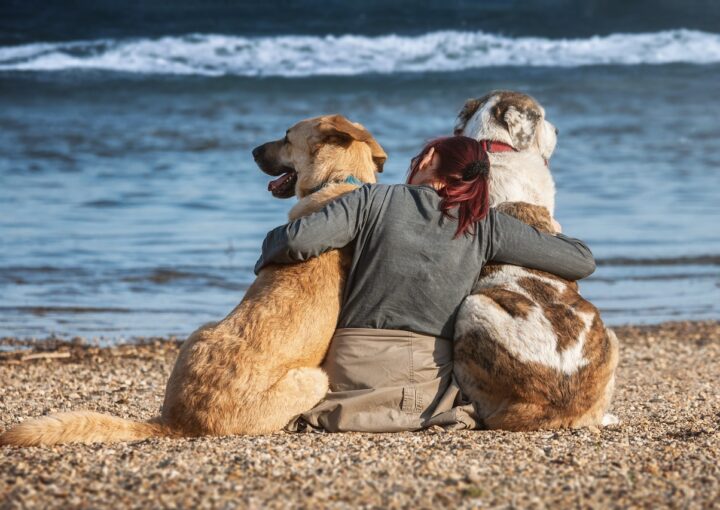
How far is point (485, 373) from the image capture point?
18.1ft

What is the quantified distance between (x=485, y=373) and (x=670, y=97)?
1122 inches

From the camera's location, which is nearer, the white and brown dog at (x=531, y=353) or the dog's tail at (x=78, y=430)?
the dog's tail at (x=78, y=430)

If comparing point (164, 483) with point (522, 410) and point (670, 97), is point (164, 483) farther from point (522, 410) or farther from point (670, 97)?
point (670, 97)

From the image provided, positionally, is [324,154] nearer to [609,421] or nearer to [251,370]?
[251,370]

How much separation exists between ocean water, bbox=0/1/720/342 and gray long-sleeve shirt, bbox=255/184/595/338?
468cm

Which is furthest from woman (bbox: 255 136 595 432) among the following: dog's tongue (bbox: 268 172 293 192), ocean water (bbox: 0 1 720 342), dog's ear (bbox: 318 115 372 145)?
ocean water (bbox: 0 1 720 342)

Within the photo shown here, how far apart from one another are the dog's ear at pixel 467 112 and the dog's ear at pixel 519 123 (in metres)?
0.33

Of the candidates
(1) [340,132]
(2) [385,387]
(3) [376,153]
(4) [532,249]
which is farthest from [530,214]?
(2) [385,387]

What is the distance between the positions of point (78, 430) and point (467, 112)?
370 cm

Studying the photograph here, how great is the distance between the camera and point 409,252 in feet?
17.9

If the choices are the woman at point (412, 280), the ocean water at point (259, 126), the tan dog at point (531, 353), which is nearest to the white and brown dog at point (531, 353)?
the tan dog at point (531, 353)

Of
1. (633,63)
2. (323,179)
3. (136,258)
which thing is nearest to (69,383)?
(323,179)

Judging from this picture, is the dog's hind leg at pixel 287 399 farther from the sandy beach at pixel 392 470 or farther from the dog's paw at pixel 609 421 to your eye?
the dog's paw at pixel 609 421

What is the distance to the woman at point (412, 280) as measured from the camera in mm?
5434
